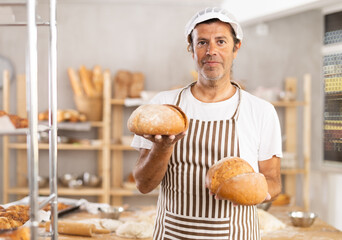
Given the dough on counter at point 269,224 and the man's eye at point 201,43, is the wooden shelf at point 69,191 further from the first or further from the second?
the man's eye at point 201,43

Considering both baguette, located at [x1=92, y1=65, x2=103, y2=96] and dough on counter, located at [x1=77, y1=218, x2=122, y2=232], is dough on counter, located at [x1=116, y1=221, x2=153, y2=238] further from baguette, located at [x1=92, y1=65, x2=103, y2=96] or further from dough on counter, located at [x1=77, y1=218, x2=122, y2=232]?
baguette, located at [x1=92, y1=65, x2=103, y2=96]

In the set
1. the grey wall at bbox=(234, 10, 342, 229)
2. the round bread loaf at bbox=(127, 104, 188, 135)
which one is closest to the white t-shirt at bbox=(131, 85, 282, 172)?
the round bread loaf at bbox=(127, 104, 188, 135)

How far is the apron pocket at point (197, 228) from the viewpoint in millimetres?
1666

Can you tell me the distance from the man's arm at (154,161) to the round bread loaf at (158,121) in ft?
0.07

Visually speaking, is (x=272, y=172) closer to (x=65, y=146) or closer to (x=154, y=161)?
(x=154, y=161)

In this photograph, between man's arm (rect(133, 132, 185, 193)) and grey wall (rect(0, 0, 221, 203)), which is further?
grey wall (rect(0, 0, 221, 203))

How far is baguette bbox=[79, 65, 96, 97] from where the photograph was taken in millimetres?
4602

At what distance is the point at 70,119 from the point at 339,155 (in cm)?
299

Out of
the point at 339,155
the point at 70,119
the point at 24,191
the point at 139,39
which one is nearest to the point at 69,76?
the point at 70,119

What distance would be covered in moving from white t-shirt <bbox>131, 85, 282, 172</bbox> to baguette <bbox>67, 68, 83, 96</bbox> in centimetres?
300

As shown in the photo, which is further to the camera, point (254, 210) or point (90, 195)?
point (90, 195)

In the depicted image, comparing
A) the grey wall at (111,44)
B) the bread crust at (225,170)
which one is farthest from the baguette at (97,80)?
the bread crust at (225,170)

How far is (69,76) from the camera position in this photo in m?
4.75

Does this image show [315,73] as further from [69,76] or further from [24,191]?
[24,191]
